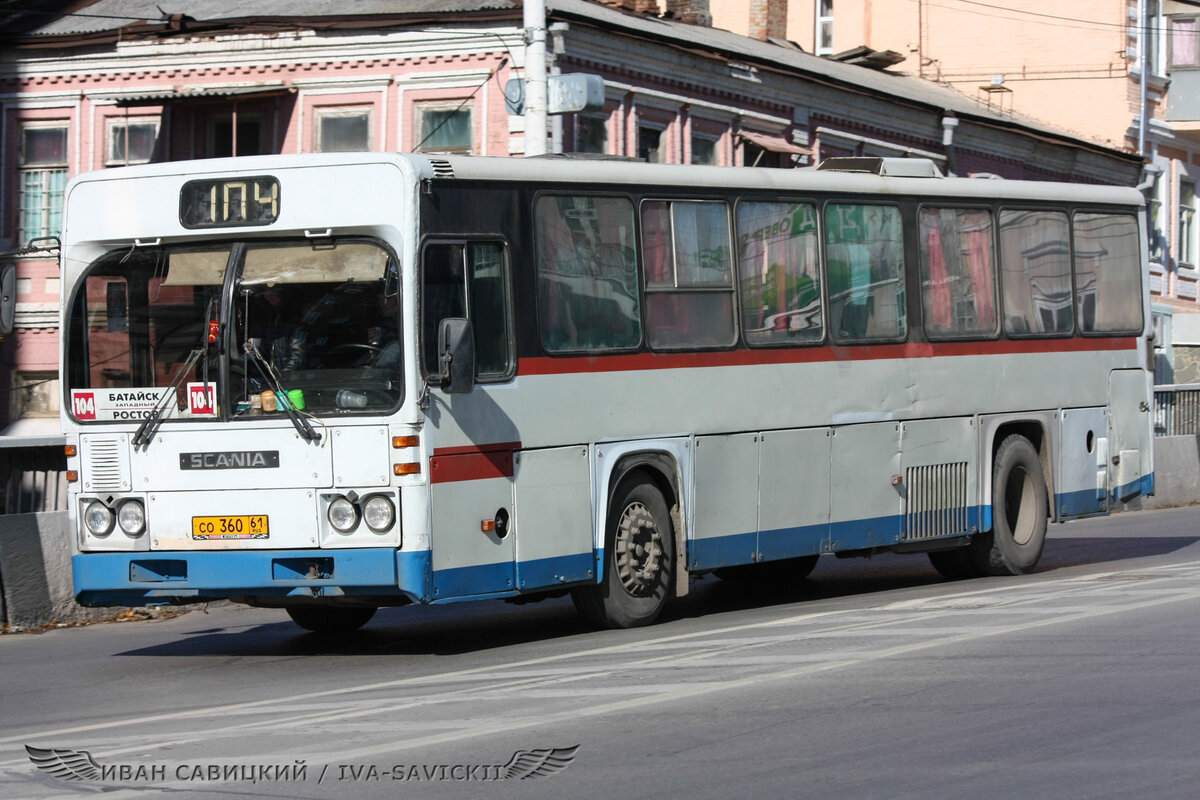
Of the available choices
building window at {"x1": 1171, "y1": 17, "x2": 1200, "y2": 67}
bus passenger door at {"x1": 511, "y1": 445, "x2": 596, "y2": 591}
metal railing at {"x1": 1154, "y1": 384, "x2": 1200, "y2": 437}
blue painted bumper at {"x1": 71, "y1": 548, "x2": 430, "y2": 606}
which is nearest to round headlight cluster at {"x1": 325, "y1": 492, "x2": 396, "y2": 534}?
blue painted bumper at {"x1": 71, "y1": 548, "x2": 430, "y2": 606}

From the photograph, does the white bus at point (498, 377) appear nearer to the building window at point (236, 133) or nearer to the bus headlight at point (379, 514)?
the bus headlight at point (379, 514)

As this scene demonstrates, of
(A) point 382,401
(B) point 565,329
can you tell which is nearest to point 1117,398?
(B) point 565,329

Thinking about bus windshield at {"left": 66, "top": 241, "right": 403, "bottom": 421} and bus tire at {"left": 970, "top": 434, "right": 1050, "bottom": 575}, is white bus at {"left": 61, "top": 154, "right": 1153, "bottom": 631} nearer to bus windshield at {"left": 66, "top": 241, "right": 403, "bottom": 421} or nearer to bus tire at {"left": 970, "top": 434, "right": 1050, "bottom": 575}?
bus windshield at {"left": 66, "top": 241, "right": 403, "bottom": 421}

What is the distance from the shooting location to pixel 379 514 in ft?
33.9

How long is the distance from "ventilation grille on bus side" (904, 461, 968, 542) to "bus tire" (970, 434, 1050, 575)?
471 millimetres

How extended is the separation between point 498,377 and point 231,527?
1856mm

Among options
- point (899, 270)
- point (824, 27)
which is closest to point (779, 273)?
point (899, 270)

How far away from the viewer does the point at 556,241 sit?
11.6 metres

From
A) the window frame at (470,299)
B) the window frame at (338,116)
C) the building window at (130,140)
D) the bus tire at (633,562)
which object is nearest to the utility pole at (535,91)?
the bus tire at (633,562)

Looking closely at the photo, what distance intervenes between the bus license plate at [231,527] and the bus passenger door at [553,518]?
156cm

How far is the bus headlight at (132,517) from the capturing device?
426 inches

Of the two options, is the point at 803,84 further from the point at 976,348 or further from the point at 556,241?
the point at 556,241

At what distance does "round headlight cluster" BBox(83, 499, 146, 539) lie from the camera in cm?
1083

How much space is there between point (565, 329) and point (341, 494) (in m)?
2.03
